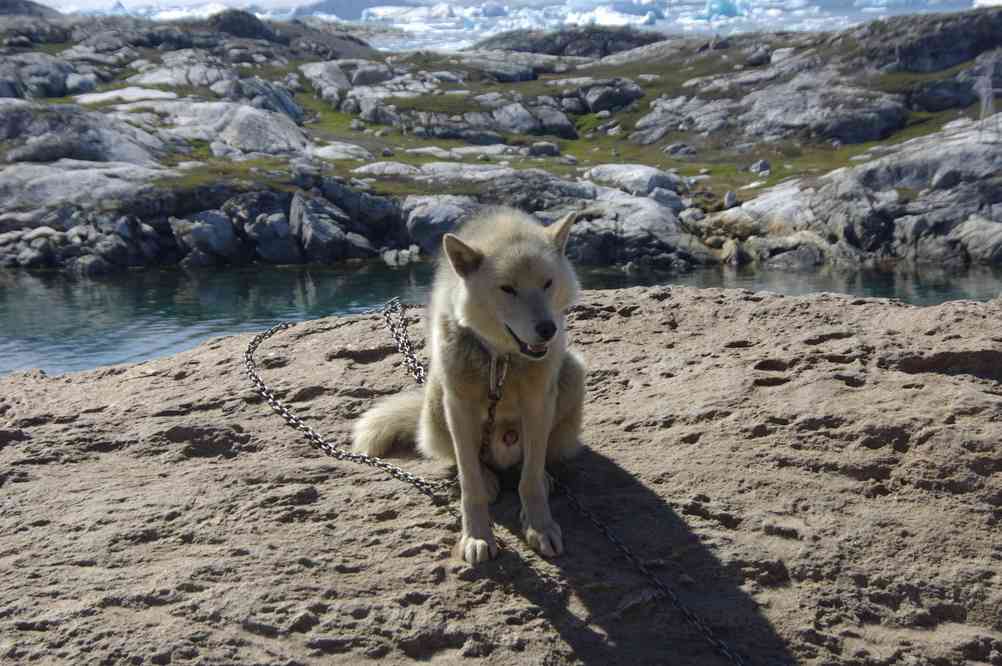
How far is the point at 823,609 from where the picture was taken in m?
5.66

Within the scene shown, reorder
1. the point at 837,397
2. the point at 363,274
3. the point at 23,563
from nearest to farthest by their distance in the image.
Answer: the point at 23,563 < the point at 837,397 < the point at 363,274

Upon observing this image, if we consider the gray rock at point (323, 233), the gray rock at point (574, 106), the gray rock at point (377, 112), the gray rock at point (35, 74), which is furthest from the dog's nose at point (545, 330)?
the gray rock at point (574, 106)

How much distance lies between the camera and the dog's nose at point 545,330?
595cm

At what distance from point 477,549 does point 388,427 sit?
244 centimetres

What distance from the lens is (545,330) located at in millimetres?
5945

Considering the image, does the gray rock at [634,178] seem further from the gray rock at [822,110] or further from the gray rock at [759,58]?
the gray rock at [759,58]

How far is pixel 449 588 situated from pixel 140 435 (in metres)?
4.55

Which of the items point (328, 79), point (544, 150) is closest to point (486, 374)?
point (544, 150)

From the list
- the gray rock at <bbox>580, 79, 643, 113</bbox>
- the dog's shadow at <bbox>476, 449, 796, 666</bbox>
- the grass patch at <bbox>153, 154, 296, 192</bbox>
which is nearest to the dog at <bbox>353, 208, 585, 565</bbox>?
the dog's shadow at <bbox>476, 449, 796, 666</bbox>

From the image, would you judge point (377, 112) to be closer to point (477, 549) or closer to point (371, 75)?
point (371, 75)

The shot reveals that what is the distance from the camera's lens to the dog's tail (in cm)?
827

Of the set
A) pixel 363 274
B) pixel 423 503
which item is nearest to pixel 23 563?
pixel 423 503

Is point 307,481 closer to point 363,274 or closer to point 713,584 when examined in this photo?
point 713,584

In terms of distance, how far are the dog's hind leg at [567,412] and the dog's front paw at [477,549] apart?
54.3 inches
